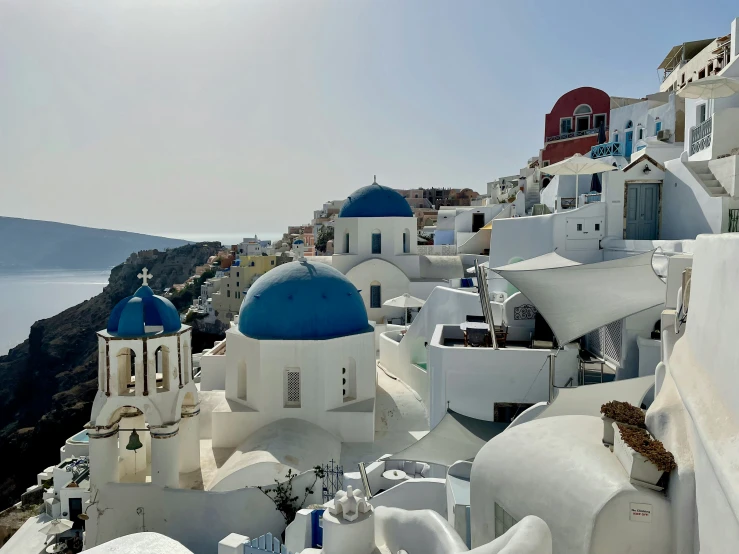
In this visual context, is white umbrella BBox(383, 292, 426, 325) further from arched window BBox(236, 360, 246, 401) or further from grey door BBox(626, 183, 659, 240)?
grey door BBox(626, 183, 659, 240)

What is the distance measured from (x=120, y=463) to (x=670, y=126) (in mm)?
22351

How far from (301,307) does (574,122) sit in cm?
2472

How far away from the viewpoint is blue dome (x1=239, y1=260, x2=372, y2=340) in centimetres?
1320

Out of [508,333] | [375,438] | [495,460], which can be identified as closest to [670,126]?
[508,333]

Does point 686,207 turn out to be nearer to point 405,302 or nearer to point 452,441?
point 452,441

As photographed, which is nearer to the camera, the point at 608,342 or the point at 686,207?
the point at 608,342

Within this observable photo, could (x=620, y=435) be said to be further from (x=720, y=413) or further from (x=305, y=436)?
(x=305, y=436)

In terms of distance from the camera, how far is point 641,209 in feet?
44.6

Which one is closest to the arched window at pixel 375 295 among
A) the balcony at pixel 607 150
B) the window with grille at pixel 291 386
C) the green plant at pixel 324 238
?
the window with grille at pixel 291 386

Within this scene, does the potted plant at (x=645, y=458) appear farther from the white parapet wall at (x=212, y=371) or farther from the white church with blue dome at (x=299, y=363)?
the white parapet wall at (x=212, y=371)

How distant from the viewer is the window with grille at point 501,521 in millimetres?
5629

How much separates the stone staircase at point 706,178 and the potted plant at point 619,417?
8.05 m

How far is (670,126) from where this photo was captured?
22.0m

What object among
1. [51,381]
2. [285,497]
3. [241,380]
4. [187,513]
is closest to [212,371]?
[241,380]
